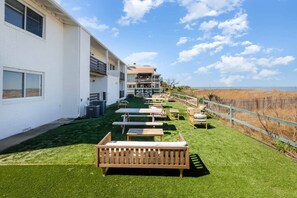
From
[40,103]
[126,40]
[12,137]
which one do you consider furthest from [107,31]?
[12,137]

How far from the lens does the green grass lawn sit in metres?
4.25

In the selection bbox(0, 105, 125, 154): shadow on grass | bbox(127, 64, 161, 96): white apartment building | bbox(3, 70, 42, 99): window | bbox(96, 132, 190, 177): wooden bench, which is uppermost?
bbox(127, 64, 161, 96): white apartment building

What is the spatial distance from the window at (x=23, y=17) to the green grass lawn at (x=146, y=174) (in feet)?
17.1

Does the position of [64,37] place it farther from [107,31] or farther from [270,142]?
[270,142]

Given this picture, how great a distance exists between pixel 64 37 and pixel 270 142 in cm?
1284

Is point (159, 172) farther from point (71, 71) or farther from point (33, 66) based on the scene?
point (71, 71)

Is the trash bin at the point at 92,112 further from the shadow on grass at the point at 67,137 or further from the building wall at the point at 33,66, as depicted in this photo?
the shadow on grass at the point at 67,137

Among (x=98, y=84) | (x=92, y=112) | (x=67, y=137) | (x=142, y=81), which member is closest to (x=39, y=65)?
(x=67, y=137)

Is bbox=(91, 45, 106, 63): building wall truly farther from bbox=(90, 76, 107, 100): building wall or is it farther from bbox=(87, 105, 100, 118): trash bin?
bbox=(87, 105, 100, 118): trash bin

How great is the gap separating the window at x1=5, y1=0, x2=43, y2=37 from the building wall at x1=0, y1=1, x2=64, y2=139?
0.29 metres

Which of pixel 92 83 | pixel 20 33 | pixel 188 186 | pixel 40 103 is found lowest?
pixel 188 186

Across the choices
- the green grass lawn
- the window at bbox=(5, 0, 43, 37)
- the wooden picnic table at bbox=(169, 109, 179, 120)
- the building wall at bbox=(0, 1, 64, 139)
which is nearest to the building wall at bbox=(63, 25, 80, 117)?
the building wall at bbox=(0, 1, 64, 139)

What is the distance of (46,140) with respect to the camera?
8062 millimetres

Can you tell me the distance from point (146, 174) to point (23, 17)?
8927 mm
